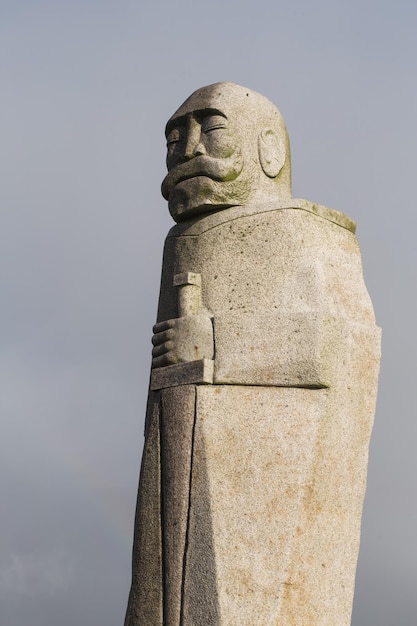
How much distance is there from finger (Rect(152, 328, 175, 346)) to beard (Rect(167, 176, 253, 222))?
1032 millimetres

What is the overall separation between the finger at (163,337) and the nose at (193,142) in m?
1.46

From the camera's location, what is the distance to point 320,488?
9156 mm

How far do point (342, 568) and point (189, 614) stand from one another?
124 centimetres

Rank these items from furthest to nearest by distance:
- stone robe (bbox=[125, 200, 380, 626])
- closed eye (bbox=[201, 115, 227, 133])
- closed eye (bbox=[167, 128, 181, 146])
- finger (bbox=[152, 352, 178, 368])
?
closed eye (bbox=[167, 128, 181, 146])
closed eye (bbox=[201, 115, 227, 133])
finger (bbox=[152, 352, 178, 368])
stone robe (bbox=[125, 200, 380, 626])

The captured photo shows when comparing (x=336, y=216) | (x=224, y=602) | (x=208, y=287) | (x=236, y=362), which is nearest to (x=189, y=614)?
(x=224, y=602)

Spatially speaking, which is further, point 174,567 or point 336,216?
point 336,216

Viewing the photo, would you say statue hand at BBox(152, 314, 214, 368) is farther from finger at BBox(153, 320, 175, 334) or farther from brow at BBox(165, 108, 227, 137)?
brow at BBox(165, 108, 227, 137)

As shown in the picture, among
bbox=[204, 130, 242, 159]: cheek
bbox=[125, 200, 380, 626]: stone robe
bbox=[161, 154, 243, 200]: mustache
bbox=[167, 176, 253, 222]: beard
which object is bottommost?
bbox=[125, 200, 380, 626]: stone robe

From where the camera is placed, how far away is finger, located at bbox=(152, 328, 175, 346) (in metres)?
9.60

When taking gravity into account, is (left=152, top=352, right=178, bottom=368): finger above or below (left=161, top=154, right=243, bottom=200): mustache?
below

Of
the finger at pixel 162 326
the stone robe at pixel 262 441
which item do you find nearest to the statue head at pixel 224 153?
the stone robe at pixel 262 441

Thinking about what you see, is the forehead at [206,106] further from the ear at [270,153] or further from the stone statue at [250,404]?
the ear at [270,153]


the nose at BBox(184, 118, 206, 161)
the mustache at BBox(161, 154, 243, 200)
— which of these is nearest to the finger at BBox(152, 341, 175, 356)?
the mustache at BBox(161, 154, 243, 200)

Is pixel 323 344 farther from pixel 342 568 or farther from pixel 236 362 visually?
pixel 342 568
